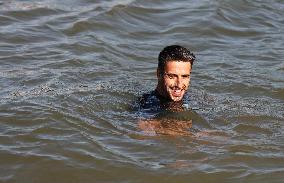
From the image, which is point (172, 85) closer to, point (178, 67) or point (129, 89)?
point (178, 67)

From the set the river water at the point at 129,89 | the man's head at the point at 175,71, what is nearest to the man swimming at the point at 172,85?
the man's head at the point at 175,71

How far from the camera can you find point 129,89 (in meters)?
8.34

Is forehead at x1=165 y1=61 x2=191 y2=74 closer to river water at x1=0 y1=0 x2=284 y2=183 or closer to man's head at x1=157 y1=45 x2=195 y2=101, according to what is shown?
man's head at x1=157 y1=45 x2=195 y2=101

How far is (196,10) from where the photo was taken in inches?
492

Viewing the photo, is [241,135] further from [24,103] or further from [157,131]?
[24,103]

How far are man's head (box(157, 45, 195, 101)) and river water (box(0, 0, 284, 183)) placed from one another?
0.46 m

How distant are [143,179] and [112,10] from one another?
6.95 m

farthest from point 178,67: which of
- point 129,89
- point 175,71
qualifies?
point 129,89

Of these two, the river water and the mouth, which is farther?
the mouth

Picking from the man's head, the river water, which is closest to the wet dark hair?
the man's head

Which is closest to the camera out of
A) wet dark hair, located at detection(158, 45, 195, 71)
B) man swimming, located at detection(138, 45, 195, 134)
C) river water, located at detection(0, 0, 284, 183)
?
river water, located at detection(0, 0, 284, 183)

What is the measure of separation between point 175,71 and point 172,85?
16 cm

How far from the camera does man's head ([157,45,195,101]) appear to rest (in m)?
6.93

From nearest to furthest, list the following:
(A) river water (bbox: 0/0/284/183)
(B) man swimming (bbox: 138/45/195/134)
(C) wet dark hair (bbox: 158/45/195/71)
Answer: (A) river water (bbox: 0/0/284/183) → (B) man swimming (bbox: 138/45/195/134) → (C) wet dark hair (bbox: 158/45/195/71)
